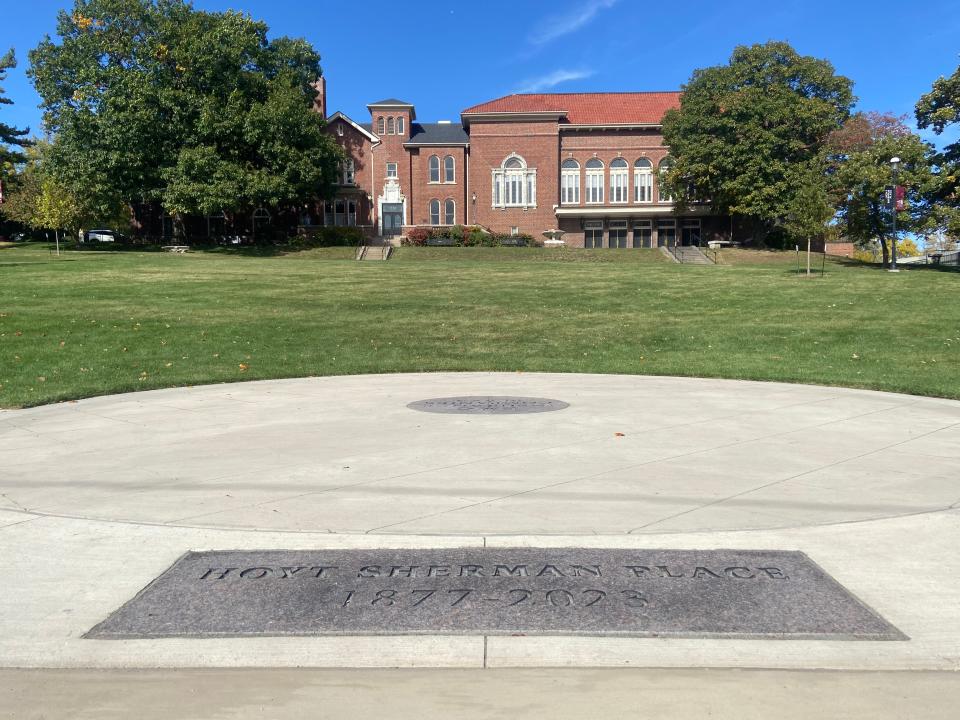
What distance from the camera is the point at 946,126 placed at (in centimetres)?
3800

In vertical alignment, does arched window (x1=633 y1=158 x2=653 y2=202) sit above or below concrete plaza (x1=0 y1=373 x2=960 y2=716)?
above

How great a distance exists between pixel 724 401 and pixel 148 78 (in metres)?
50.9

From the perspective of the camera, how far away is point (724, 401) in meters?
10.1

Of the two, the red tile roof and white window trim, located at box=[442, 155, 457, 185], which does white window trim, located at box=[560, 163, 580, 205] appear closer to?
the red tile roof

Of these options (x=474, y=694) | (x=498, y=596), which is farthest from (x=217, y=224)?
(x=474, y=694)

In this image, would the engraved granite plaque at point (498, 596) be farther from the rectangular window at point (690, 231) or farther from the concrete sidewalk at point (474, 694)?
the rectangular window at point (690, 231)

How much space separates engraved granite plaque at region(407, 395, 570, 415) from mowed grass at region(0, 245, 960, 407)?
3844 mm

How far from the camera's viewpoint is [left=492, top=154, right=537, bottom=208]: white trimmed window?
62469 mm

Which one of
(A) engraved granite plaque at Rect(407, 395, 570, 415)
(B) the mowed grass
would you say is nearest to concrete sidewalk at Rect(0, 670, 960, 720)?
(A) engraved granite plaque at Rect(407, 395, 570, 415)

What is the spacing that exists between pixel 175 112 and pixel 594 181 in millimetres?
32751

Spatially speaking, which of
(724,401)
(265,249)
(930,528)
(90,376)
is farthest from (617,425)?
(265,249)

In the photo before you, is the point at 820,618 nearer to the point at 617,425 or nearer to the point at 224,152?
the point at 617,425

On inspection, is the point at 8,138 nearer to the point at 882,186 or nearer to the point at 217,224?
the point at 217,224

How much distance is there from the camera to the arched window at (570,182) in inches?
2515
